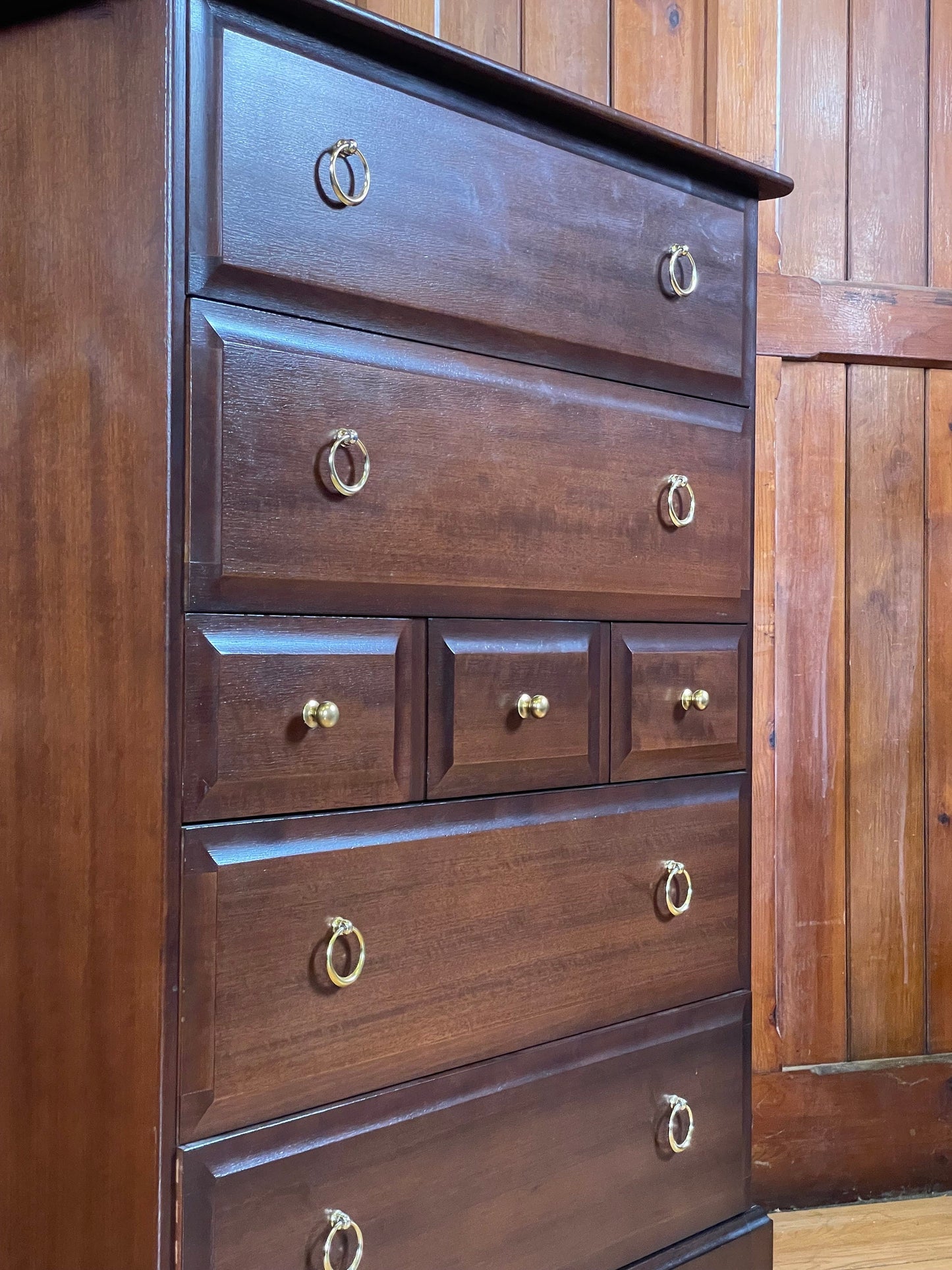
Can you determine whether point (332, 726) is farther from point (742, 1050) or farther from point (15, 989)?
point (742, 1050)

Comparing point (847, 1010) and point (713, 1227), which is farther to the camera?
point (847, 1010)

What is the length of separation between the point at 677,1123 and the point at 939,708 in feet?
3.16

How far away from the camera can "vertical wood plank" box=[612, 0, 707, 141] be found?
186 cm

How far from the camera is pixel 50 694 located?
1042mm

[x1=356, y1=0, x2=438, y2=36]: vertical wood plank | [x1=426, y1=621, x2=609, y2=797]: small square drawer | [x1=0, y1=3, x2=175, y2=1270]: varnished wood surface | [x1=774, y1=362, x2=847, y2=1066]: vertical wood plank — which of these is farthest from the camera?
[x1=774, y1=362, x2=847, y2=1066]: vertical wood plank

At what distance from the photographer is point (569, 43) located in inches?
71.8

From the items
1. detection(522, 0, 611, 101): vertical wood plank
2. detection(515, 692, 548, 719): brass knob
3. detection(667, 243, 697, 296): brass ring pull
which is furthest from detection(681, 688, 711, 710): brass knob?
detection(522, 0, 611, 101): vertical wood plank

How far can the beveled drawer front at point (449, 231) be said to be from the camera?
100 cm

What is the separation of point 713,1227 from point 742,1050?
0.67ft

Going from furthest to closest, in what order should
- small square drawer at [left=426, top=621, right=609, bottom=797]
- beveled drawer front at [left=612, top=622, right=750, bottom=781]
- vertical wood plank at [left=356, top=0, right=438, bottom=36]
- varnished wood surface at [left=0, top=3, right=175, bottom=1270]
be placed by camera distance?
1. vertical wood plank at [left=356, top=0, right=438, bottom=36]
2. beveled drawer front at [left=612, top=622, right=750, bottom=781]
3. small square drawer at [left=426, top=621, right=609, bottom=797]
4. varnished wood surface at [left=0, top=3, right=175, bottom=1270]

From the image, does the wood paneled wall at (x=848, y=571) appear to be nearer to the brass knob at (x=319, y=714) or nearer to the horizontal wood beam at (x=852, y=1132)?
the horizontal wood beam at (x=852, y=1132)

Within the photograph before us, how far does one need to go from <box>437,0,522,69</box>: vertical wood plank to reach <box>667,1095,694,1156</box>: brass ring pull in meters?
1.41

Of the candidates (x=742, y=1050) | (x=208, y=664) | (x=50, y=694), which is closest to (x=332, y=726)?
(x=208, y=664)

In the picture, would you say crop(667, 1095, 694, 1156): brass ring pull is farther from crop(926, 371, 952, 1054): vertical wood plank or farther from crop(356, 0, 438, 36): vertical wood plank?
crop(356, 0, 438, 36): vertical wood plank
